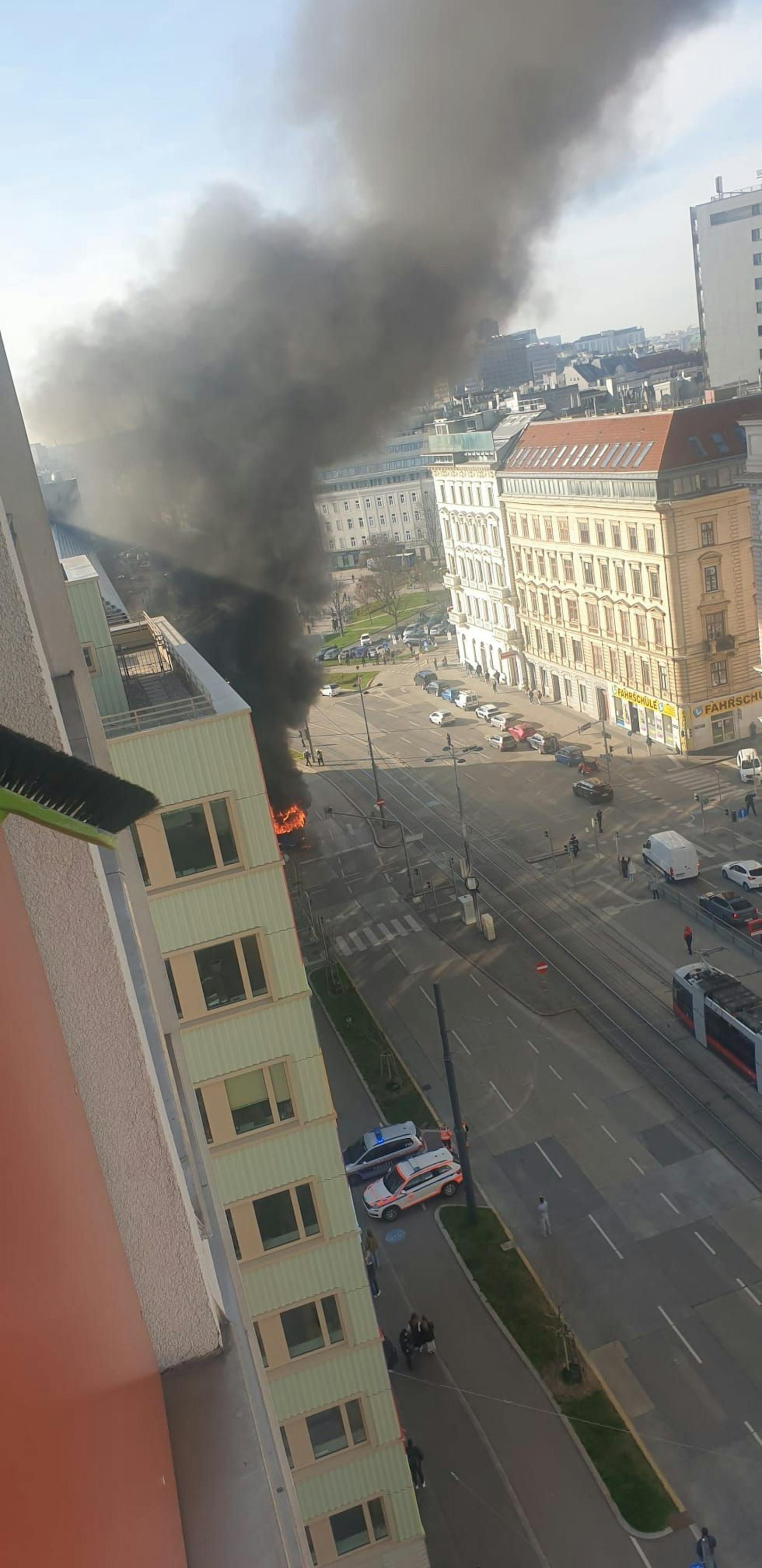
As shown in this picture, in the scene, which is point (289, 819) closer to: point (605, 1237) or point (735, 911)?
point (735, 911)

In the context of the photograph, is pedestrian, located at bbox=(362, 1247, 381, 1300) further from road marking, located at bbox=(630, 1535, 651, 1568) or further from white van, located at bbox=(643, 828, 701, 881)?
white van, located at bbox=(643, 828, 701, 881)

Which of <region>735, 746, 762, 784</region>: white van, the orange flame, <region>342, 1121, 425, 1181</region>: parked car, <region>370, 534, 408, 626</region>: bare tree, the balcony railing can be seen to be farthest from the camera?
<region>370, 534, 408, 626</region>: bare tree

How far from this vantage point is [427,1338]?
16875mm

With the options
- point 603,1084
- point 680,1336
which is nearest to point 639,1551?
point 680,1336

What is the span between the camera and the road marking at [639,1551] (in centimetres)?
1343

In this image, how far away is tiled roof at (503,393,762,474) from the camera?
39.5 m

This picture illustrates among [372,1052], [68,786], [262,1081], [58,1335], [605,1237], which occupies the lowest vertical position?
[372,1052]

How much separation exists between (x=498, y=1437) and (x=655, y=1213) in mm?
5083

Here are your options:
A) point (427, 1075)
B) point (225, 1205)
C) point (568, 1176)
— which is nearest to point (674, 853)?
point (427, 1075)

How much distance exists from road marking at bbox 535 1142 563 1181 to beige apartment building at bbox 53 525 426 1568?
8.32 m

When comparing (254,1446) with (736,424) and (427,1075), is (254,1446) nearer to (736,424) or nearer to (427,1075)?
(427,1075)

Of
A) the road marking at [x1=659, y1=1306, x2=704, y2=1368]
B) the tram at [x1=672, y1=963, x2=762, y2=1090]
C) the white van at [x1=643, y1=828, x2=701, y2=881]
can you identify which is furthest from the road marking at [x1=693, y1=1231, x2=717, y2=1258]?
the white van at [x1=643, y1=828, x2=701, y2=881]

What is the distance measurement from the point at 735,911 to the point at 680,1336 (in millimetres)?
13554

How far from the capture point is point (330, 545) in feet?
293
